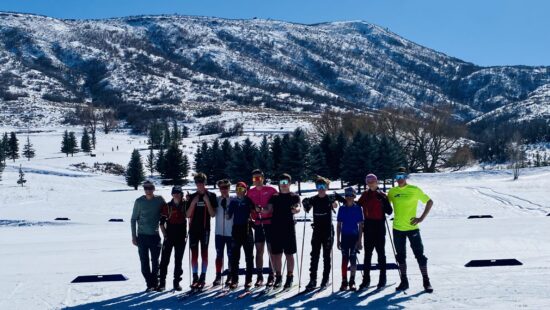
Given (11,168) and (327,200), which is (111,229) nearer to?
(327,200)

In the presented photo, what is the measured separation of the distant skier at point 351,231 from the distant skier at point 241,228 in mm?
1548

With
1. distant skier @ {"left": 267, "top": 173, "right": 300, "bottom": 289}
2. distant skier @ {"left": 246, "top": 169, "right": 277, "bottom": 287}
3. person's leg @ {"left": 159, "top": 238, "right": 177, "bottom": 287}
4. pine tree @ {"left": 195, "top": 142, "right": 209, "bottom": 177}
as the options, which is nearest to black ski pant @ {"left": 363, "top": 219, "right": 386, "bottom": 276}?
distant skier @ {"left": 267, "top": 173, "right": 300, "bottom": 289}

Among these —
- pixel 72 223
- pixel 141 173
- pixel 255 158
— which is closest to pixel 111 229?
pixel 72 223

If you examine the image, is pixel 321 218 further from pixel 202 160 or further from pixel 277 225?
pixel 202 160

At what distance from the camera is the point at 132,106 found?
651 feet

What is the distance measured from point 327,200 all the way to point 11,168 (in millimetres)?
67620

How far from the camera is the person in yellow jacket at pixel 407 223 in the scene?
8430 mm

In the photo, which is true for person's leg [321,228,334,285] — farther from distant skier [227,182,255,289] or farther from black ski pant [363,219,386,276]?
distant skier [227,182,255,289]

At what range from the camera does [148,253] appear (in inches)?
359

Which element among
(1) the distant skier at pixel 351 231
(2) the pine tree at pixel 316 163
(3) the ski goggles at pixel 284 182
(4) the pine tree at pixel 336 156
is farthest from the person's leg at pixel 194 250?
(4) the pine tree at pixel 336 156

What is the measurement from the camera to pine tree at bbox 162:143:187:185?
178ft

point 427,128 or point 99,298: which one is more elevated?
point 427,128

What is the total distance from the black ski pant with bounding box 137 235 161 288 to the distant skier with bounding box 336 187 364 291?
3.21m

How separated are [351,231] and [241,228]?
1.89 m
